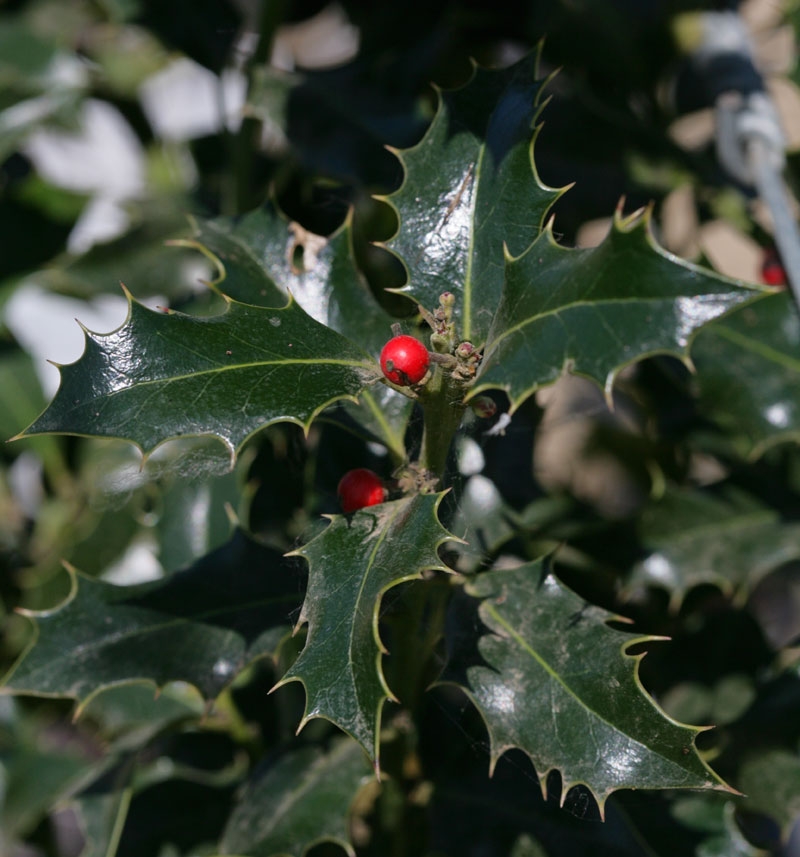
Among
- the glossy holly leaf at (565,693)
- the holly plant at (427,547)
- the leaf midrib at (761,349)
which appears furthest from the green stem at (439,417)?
the leaf midrib at (761,349)

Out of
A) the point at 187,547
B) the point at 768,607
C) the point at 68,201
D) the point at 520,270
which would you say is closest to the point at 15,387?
the point at 68,201

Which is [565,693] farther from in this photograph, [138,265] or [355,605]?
[138,265]

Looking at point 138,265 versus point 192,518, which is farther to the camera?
point 138,265

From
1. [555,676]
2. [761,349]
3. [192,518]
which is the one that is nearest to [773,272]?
[761,349]

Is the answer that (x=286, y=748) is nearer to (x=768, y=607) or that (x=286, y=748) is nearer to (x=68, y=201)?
(x=68, y=201)

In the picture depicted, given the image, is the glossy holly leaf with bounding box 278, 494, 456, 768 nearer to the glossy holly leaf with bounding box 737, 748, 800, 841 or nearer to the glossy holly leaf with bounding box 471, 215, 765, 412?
the glossy holly leaf with bounding box 471, 215, 765, 412

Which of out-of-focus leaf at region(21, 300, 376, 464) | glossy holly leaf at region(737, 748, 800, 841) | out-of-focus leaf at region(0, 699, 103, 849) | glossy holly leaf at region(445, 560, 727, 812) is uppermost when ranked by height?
out-of-focus leaf at region(21, 300, 376, 464)

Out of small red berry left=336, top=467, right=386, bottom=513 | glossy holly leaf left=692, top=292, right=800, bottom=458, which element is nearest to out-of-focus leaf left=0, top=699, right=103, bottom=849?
small red berry left=336, top=467, right=386, bottom=513
